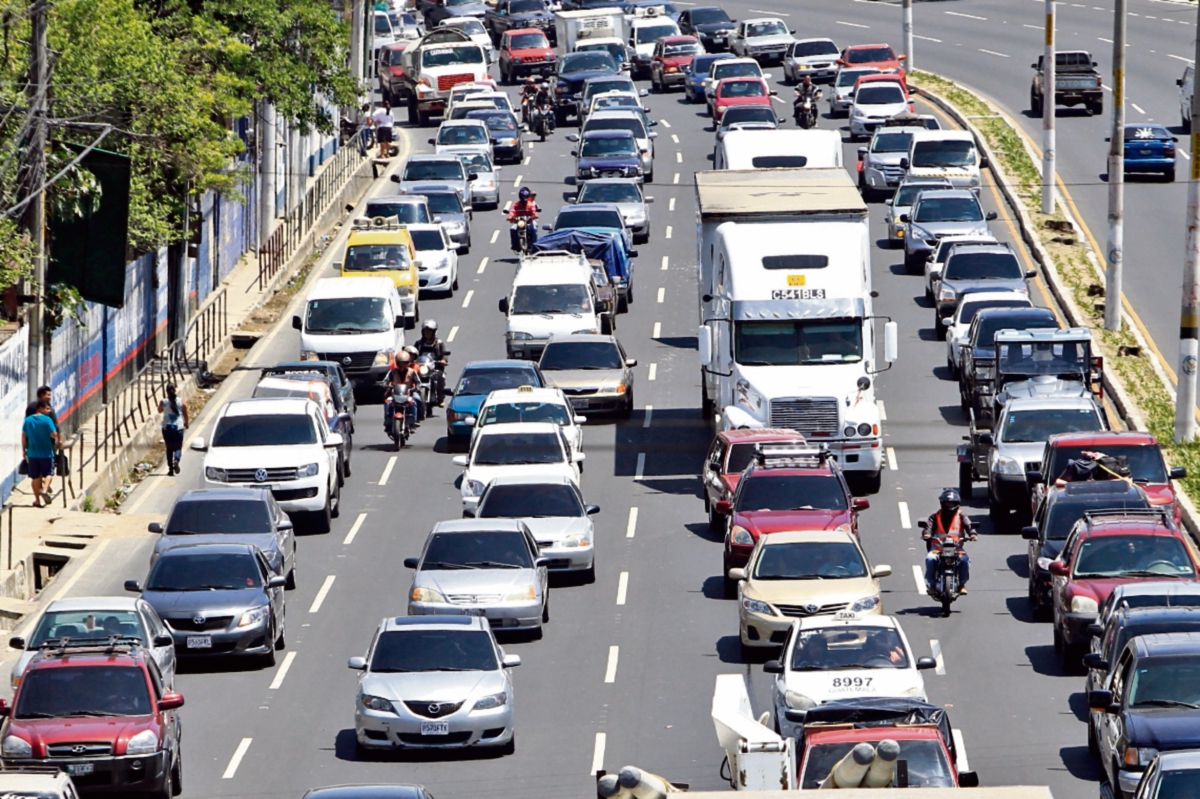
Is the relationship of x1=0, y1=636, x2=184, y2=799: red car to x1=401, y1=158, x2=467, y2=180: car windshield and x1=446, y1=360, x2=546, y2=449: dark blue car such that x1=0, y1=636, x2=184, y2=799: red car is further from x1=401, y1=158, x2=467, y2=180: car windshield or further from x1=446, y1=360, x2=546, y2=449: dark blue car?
x1=401, y1=158, x2=467, y2=180: car windshield

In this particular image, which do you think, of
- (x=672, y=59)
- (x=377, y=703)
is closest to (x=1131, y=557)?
(x=377, y=703)

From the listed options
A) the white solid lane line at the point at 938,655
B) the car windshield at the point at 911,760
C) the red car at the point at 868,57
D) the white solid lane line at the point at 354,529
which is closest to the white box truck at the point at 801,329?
the white solid lane line at the point at 354,529

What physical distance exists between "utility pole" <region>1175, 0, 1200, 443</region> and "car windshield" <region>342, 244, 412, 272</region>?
17398mm

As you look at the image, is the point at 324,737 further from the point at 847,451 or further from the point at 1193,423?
the point at 1193,423

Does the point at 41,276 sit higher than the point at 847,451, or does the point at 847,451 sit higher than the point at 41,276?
the point at 41,276

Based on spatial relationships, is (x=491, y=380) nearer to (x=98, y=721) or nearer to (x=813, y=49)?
(x=98, y=721)

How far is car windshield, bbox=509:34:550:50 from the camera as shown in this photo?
85000 mm

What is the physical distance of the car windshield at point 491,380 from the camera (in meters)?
39.8

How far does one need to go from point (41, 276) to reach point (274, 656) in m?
9.84

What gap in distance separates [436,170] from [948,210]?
14676 mm

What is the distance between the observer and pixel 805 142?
45219mm

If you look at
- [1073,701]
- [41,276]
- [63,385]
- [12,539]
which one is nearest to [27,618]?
[12,539]

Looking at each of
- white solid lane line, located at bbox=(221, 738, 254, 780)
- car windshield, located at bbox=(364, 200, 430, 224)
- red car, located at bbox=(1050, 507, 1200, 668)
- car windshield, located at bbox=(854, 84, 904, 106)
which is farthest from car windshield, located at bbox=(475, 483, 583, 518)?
car windshield, located at bbox=(854, 84, 904, 106)

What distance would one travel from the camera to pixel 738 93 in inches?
2840
